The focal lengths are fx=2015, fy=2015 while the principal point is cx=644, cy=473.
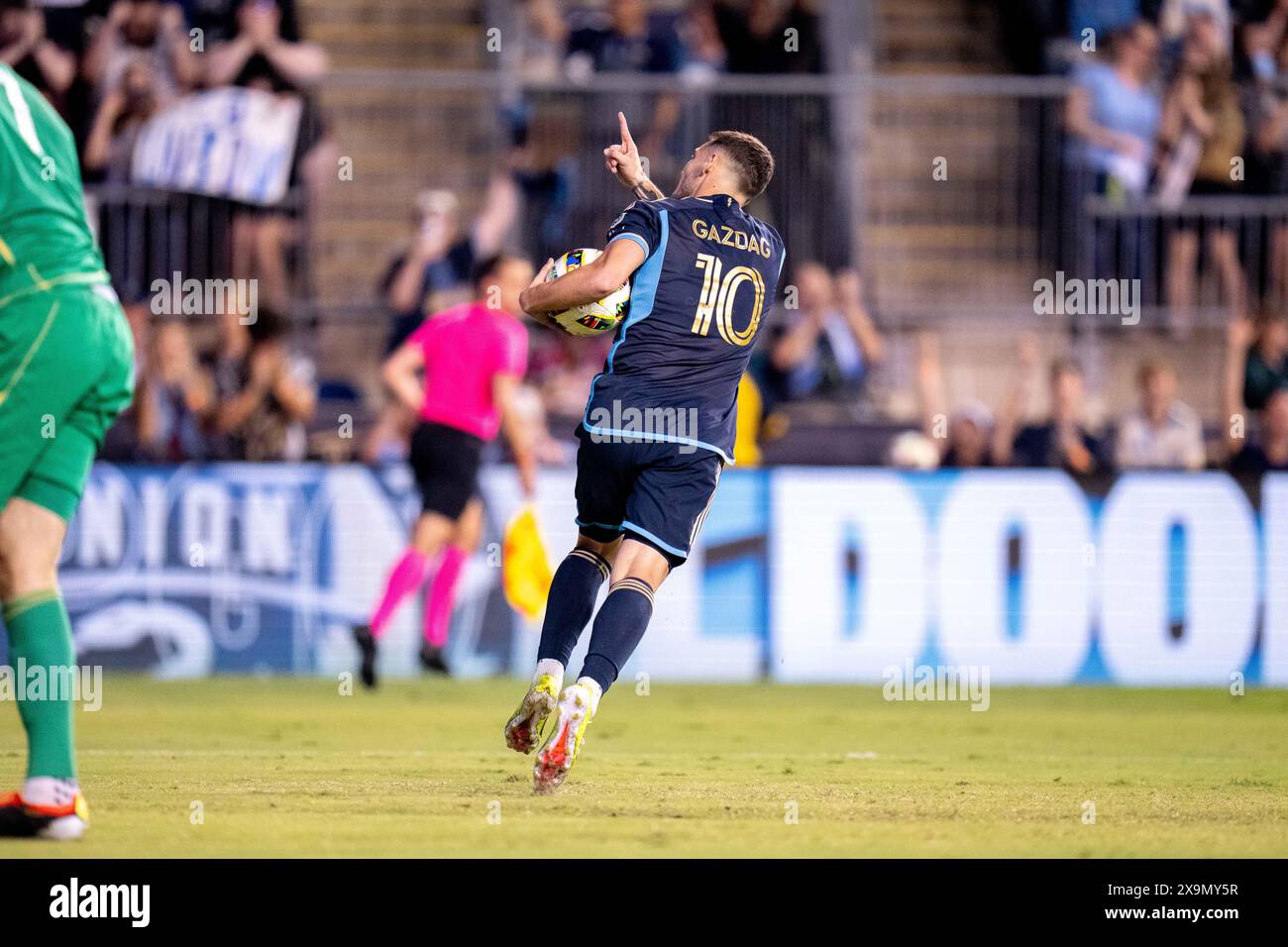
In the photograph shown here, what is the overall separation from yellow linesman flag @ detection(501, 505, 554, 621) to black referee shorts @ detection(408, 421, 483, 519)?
59 cm

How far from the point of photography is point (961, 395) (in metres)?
17.0

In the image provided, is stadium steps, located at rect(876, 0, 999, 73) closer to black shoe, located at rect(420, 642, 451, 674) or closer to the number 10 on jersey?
black shoe, located at rect(420, 642, 451, 674)

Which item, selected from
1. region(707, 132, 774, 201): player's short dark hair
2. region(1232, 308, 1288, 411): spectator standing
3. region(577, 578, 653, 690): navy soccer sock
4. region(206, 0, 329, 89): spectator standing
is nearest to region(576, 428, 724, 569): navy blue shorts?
region(577, 578, 653, 690): navy soccer sock

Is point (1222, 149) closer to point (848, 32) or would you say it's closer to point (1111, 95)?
point (1111, 95)

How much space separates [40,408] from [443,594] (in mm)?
7545

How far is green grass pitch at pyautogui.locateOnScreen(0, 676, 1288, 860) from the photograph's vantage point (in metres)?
6.64

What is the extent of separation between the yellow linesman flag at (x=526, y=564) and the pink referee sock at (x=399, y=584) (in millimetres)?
924

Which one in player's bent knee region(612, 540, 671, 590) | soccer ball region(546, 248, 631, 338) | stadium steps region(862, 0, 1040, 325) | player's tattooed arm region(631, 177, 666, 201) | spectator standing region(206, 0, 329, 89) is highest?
spectator standing region(206, 0, 329, 89)

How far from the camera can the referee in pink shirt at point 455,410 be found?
13.7 meters

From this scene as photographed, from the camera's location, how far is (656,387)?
8008 mm

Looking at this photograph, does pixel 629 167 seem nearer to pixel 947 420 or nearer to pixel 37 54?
pixel 947 420

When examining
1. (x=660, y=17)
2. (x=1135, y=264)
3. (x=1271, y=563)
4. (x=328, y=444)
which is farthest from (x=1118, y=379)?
(x=328, y=444)

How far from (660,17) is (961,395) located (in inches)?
173

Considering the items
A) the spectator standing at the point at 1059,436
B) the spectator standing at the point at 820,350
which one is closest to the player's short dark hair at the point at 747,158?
the spectator standing at the point at 1059,436
